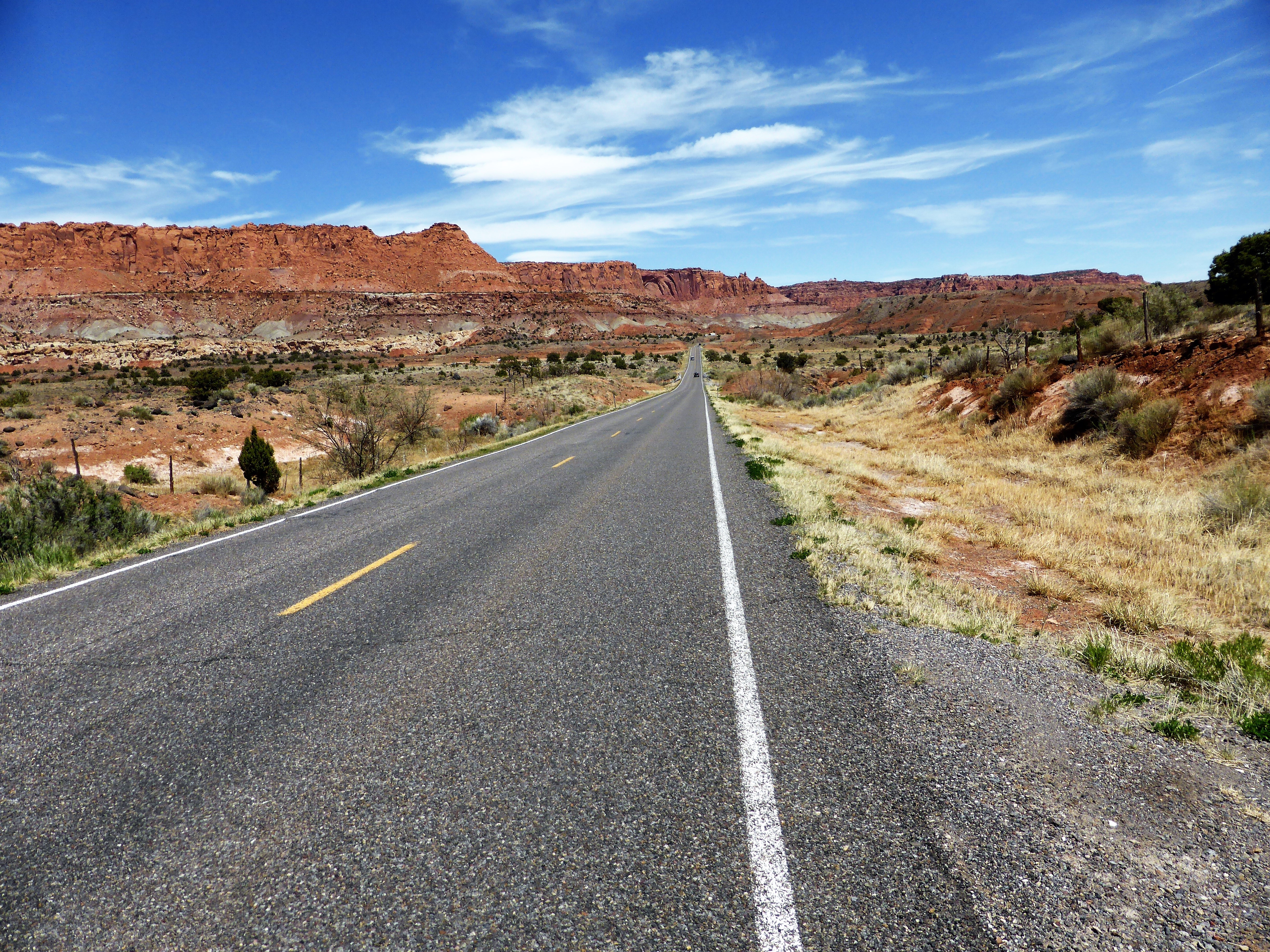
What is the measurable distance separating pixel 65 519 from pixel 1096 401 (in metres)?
20.2

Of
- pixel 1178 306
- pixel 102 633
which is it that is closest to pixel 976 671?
pixel 102 633

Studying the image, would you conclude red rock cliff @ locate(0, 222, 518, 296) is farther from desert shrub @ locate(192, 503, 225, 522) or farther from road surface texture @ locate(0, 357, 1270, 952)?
→ road surface texture @ locate(0, 357, 1270, 952)

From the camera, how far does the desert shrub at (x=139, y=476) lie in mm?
19641

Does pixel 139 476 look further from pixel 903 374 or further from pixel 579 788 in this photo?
pixel 903 374

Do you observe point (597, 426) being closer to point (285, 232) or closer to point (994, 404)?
point (994, 404)

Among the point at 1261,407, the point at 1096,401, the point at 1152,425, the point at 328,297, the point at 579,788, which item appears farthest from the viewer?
the point at 328,297

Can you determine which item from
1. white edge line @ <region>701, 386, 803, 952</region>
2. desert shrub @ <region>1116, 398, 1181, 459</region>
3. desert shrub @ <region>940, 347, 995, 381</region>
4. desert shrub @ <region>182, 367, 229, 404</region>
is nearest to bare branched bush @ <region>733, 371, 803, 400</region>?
desert shrub @ <region>940, 347, 995, 381</region>

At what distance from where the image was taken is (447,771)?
323 cm

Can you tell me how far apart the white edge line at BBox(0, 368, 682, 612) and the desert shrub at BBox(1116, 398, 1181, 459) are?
580 inches

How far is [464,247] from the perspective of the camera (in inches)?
7141

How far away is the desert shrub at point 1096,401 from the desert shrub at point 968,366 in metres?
8.10

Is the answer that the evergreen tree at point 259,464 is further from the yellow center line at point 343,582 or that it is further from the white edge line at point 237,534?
the yellow center line at point 343,582

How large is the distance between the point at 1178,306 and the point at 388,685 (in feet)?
80.3

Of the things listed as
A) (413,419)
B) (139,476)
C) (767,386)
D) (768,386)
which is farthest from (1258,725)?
(767,386)
